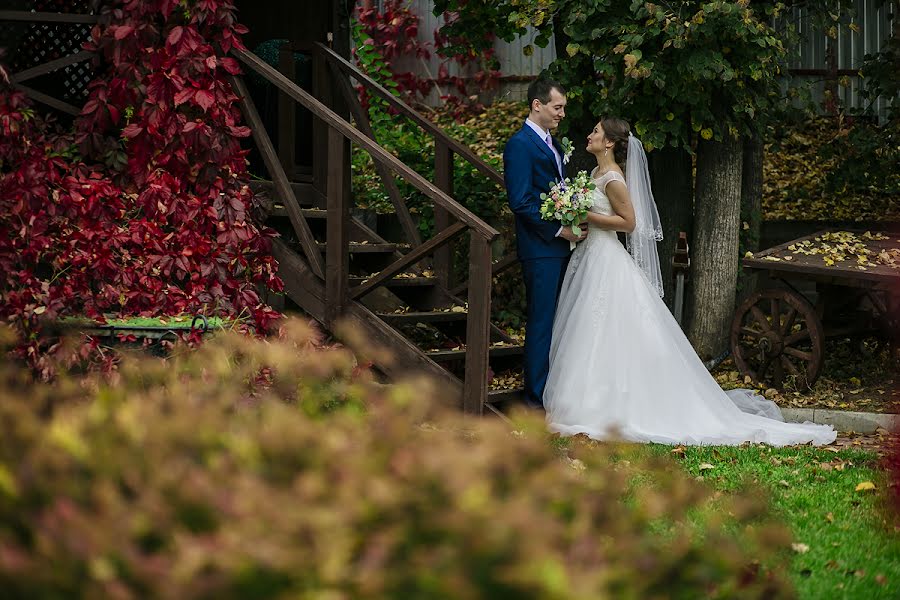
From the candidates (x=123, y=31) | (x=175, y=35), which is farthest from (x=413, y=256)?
(x=123, y=31)

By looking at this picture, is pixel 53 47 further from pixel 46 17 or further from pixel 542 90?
pixel 542 90

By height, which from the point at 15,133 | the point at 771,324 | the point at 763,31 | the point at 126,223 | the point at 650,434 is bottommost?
the point at 650,434

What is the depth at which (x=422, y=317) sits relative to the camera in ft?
26.5

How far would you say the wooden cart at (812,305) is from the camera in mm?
8148

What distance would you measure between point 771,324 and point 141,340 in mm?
4844

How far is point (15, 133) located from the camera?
662cm

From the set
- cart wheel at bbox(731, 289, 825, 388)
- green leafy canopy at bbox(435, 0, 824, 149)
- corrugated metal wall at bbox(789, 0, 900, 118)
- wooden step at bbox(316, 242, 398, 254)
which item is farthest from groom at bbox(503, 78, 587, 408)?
corrugated metal wall at bbox(789, 0, 900, 118)

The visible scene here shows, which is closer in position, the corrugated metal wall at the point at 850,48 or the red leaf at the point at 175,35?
the red leaf at the point at 175,35

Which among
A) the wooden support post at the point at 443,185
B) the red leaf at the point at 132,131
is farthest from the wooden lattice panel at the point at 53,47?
the wooden support post at the point at 443,185

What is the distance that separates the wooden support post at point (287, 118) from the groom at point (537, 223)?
1823mm

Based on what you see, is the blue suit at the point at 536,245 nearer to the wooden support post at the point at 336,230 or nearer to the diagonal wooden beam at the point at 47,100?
the wooden support post at the point at 336,230

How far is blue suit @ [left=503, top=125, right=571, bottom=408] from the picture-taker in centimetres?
753

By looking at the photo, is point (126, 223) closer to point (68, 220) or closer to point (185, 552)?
point (68, 220)

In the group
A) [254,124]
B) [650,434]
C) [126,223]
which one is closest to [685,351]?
[650,434]
